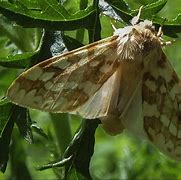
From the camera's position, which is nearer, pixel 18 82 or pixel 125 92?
pixel 18 82

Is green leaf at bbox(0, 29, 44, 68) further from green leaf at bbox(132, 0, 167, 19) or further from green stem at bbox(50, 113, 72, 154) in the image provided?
green stem at bbox(50, 113, 72, 154)

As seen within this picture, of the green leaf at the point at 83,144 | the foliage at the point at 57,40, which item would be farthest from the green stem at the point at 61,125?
the green leaf at the point at 83,144

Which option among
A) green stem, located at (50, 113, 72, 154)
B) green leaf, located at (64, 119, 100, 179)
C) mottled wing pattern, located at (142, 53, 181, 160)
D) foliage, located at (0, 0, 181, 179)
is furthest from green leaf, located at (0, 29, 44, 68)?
green stem, located at (50, 113, 72, 154)

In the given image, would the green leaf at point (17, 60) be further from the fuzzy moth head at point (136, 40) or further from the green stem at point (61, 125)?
the green stem at point (61, 125)

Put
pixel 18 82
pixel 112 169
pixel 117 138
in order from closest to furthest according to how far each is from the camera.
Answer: pixel 18 82, pixel 112 169, pixel 117 138

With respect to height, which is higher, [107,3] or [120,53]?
[107,3]

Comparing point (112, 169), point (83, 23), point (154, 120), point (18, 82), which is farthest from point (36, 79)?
point (112, 169)

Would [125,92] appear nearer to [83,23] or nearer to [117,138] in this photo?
[83,23]
